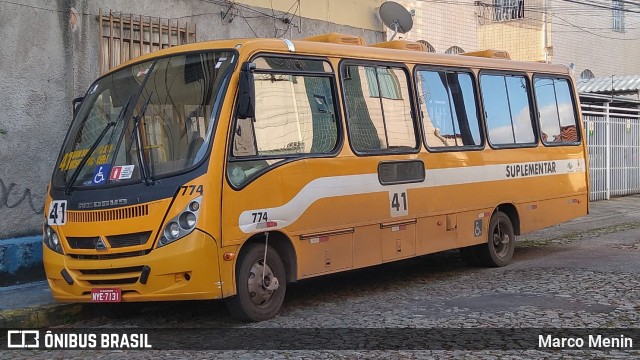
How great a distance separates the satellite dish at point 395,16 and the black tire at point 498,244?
4723 mm

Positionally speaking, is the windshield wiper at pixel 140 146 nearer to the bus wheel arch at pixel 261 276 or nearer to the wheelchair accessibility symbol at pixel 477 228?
the bus wheel arch at pixel 261 276

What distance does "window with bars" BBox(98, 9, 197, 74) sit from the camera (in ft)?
35.4

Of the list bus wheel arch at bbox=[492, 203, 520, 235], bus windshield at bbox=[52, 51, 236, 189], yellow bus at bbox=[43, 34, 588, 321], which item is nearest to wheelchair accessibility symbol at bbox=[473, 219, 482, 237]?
yellow bus at bbox=[43, 34, 588, 321]

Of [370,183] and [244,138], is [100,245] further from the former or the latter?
[370,183]

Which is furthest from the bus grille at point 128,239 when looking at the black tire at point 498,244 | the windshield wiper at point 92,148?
the black tire at point 498,244

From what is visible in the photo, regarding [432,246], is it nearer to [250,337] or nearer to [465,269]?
[465,269]

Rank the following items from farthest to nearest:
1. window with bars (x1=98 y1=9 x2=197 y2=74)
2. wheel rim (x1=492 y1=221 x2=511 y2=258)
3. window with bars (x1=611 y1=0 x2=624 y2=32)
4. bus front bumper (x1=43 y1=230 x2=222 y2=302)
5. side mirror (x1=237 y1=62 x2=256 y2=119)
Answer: window with bars (x1=611 y1=0 x2=624 y2=32) → wheel rim (x1=492 y1=221 x2=511 y2=258) → window with bars (x1=98 y1=9 x2=197 y2=74) → side mirror (x1=237 y1=62 x2=256 y2=119) → bus front bumper (x1=43 y1=230 x2=222 y2=302)

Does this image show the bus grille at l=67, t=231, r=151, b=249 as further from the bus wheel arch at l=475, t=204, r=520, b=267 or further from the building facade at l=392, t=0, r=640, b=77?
the building facade at l=392, t=0, r=640, b=77

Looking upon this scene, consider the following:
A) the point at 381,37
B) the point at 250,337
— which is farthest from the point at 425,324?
the point at 381,37

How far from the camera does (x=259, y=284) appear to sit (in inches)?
303

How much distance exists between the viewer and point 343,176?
8609 mm

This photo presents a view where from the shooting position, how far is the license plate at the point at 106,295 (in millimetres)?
7320

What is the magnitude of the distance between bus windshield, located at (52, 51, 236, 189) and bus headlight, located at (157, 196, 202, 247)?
0.40 m

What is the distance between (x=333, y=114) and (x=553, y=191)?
15.4ft
